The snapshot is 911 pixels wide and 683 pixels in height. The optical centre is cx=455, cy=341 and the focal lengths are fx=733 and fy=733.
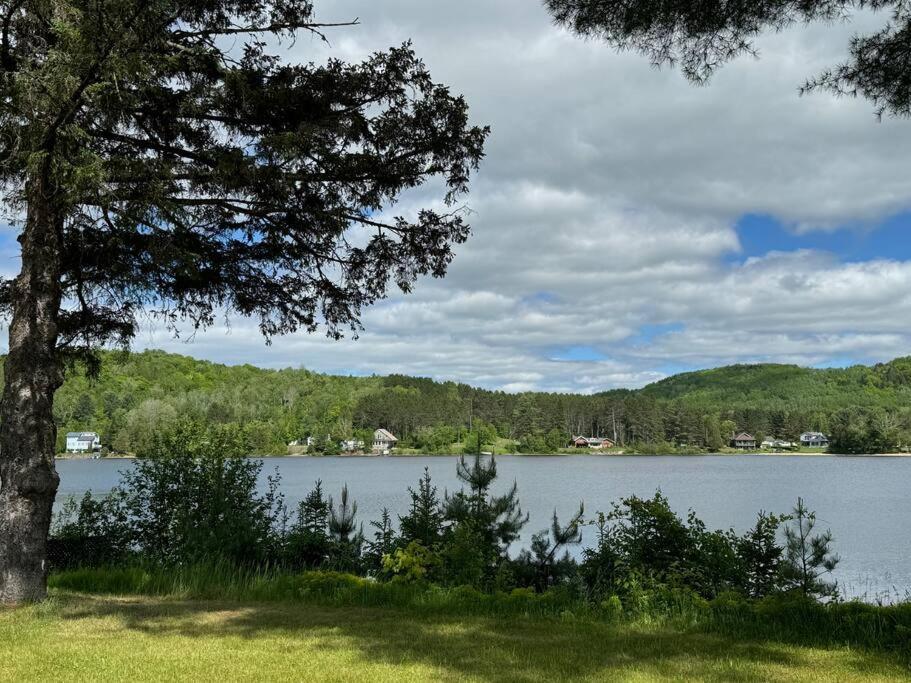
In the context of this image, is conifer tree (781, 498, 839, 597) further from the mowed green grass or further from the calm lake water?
the mowed green grass

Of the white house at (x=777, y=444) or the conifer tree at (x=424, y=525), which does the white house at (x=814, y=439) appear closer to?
the white house at (x=777, y=444)

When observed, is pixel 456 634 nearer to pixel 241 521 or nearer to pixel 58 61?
pixel 241 521

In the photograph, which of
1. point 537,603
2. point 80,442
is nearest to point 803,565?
point 537,603

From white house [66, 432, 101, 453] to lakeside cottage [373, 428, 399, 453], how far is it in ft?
129

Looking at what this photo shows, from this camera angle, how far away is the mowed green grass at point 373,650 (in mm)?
4750

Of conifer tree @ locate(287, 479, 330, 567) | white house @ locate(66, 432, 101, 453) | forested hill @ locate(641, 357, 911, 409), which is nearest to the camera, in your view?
conifer tree @ locate(287, 479, 330, 567)

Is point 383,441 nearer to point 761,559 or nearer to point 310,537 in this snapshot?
point 310,537

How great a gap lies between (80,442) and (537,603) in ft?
384

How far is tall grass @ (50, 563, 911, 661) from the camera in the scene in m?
5.79

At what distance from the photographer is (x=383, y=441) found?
109 meters

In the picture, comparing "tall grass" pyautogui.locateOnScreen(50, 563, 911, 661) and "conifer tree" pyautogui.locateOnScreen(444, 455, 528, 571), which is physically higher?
"conifer tree" pyautogui.locateOnScreen(444, 455, 528, 571)

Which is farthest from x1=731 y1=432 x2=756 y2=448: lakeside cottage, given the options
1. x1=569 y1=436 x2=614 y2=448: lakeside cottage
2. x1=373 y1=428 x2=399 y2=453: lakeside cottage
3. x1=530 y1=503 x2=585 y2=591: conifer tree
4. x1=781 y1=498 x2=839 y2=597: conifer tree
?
x1=530 y1=503 x2=585 y2=591: conifer tree

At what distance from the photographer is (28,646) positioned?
5.50 m

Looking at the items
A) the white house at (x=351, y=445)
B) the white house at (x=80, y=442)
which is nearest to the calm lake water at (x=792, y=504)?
the white house at (x=351, y=445)
